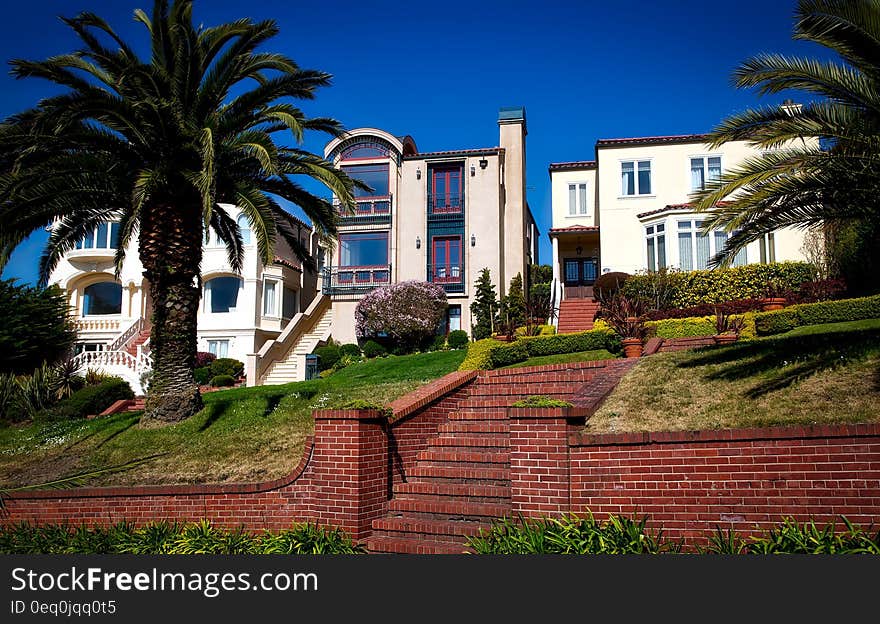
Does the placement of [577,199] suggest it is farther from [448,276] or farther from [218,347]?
[218,347]

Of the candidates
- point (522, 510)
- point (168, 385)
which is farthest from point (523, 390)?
point (168, 385)

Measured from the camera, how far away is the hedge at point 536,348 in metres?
17.4

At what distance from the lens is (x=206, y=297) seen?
1401 inches

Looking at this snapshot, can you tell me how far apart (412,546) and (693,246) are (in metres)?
22.8

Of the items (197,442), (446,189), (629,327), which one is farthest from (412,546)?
(446,189)

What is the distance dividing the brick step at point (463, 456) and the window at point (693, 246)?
2038cm

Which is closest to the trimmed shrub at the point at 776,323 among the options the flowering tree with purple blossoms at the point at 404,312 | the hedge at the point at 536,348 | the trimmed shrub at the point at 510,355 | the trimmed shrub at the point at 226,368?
the hedge at the point at 536,348

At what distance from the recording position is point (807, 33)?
10109mm

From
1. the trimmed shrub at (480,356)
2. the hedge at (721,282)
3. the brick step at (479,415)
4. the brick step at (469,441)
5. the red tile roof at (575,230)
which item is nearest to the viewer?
the brick step at (469,441)

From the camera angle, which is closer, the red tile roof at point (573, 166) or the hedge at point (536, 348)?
the hedge at point (536, 348)

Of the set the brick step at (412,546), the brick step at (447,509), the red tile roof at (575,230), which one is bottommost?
the brick step at (412,546)

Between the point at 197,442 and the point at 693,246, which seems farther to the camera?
the point at 693,246

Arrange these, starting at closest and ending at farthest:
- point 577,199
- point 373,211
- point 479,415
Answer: point 479,415, point 577,199, point 373,211

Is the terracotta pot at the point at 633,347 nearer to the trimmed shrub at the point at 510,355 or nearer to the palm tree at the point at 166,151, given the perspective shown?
the trimmed shrub at the point at 510,355
